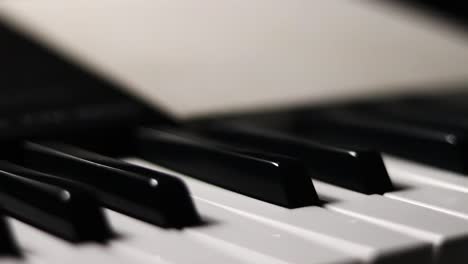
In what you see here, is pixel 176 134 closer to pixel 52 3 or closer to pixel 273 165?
pixel 273 165

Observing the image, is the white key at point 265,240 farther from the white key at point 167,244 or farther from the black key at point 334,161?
the black key at point 334,161

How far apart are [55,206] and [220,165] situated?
0.71 feet

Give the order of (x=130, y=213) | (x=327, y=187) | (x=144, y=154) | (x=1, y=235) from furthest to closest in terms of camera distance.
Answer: (x=144, y=154) → (x=327, y=187) → (x=130, y=213) → (x=1, y=235)

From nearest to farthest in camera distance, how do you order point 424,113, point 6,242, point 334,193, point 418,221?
point 6,242
point 418,221
point 334,193
point 424,113

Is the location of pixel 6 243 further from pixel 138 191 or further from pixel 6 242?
pixel 138 191

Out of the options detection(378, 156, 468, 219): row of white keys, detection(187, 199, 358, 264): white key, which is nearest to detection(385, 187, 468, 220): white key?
detection(378, 156, 468, 219): row of white keys

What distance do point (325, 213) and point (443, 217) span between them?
96 millimetres

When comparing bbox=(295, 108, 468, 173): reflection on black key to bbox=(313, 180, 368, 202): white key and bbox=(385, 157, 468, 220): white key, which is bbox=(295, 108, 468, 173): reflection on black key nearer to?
bbox=(385, 157, 468, 220): white key

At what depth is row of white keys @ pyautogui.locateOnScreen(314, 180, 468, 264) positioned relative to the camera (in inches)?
24.3

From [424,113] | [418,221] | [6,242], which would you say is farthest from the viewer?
[424,113]

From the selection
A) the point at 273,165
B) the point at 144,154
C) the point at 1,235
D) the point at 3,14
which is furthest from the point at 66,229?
the point at 3,14

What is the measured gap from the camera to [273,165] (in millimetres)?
732

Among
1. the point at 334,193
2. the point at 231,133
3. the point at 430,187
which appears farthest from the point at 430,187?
the point at 231,133

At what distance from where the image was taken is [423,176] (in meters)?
0.85
